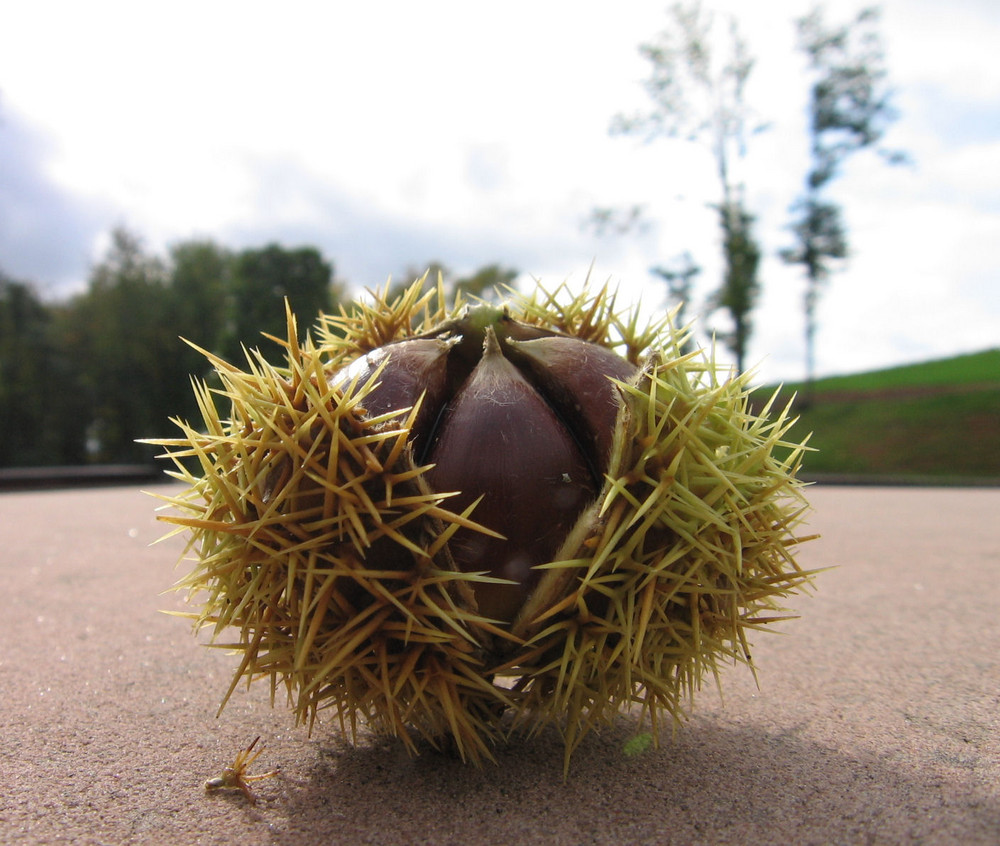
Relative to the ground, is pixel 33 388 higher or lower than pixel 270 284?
lower

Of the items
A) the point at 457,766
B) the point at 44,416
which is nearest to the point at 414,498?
the point at 457,766

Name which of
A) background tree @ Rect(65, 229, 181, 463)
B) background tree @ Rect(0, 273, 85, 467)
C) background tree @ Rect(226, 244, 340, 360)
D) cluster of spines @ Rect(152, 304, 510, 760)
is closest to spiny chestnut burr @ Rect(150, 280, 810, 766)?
cluster of spines @ Rect(152, 304, 510, 760)

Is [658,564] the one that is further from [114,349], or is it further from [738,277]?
[114,349]

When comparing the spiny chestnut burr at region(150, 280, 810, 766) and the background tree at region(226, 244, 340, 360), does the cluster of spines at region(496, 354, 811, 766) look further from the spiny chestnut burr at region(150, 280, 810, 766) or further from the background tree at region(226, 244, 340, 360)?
the background tree at region(226, 244, 340, 360)

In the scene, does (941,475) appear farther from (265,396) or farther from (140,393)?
(140,393)

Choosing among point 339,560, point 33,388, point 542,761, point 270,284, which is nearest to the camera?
point 339,560

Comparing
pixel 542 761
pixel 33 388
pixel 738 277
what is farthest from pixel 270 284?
pixel 33 388
